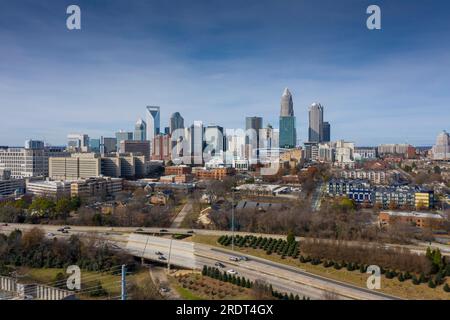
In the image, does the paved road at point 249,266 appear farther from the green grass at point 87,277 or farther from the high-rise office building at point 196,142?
the high-rise office building at point 196,142

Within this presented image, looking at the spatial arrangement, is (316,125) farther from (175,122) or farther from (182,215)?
(182,215)

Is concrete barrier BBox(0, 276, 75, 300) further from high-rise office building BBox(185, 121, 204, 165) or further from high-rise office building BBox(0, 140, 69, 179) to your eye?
high-rise office building BBox(185, 121, 204, 165)

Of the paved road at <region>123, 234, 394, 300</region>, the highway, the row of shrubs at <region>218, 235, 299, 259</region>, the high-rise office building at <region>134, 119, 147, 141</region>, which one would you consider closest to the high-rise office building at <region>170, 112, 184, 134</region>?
the high-rise office building at <region>134, 119, 147, 141</region>

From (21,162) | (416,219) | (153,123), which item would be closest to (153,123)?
(153,123)

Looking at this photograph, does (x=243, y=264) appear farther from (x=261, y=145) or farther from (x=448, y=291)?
(x=261, y=145)

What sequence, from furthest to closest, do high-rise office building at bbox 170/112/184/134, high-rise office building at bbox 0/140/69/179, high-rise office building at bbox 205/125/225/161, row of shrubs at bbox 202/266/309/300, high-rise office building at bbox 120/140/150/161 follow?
high-rise office building at bbox 170/112/184/134, high-rise office building at bbox 120/140/150/161, high-rise office building at bbox 205/125/225/161, high-rise office building at bbox 0/140/69/179, row of shrubs at bbox 202/266/309/300
